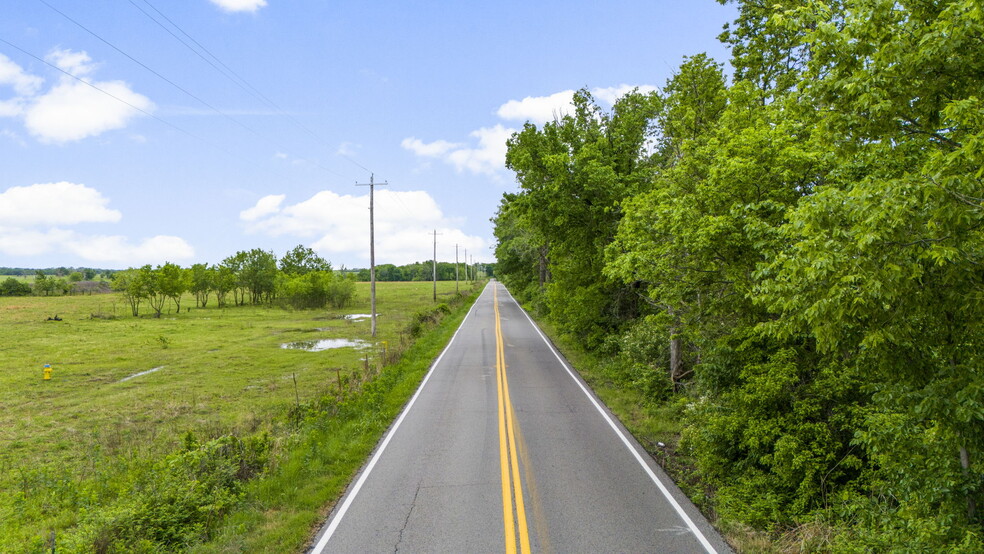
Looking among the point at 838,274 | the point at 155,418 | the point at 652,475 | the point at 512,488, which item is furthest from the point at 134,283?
the point at 838,274

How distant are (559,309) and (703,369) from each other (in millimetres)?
15387

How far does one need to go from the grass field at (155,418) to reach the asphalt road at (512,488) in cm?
91

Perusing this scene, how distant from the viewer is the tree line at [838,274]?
4.63 metres

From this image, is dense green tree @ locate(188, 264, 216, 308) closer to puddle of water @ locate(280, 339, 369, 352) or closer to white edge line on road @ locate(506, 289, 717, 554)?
puddle of water @ locate(280, 339, 369, 352)

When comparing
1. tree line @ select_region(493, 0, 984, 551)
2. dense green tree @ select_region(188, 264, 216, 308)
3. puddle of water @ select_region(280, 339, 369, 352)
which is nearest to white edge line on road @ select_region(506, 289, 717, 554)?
tree line @ select_region(493, 0, 984, 551)

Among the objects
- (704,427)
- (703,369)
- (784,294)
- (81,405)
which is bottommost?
(81,405)

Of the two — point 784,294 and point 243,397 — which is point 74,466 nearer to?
point 243,397

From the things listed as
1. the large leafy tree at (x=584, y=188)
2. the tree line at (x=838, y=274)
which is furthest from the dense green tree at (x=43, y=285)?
the tree line at (x=838, y=274)

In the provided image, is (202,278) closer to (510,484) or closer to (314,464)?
(314,464)

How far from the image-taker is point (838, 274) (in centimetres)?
485

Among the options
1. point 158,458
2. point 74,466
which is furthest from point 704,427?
Answer: point 74,466

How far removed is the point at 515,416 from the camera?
13.1 m

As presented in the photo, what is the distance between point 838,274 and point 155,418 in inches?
757

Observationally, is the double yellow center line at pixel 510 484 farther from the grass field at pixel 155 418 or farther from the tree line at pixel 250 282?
the tree line at pixel 250 282
